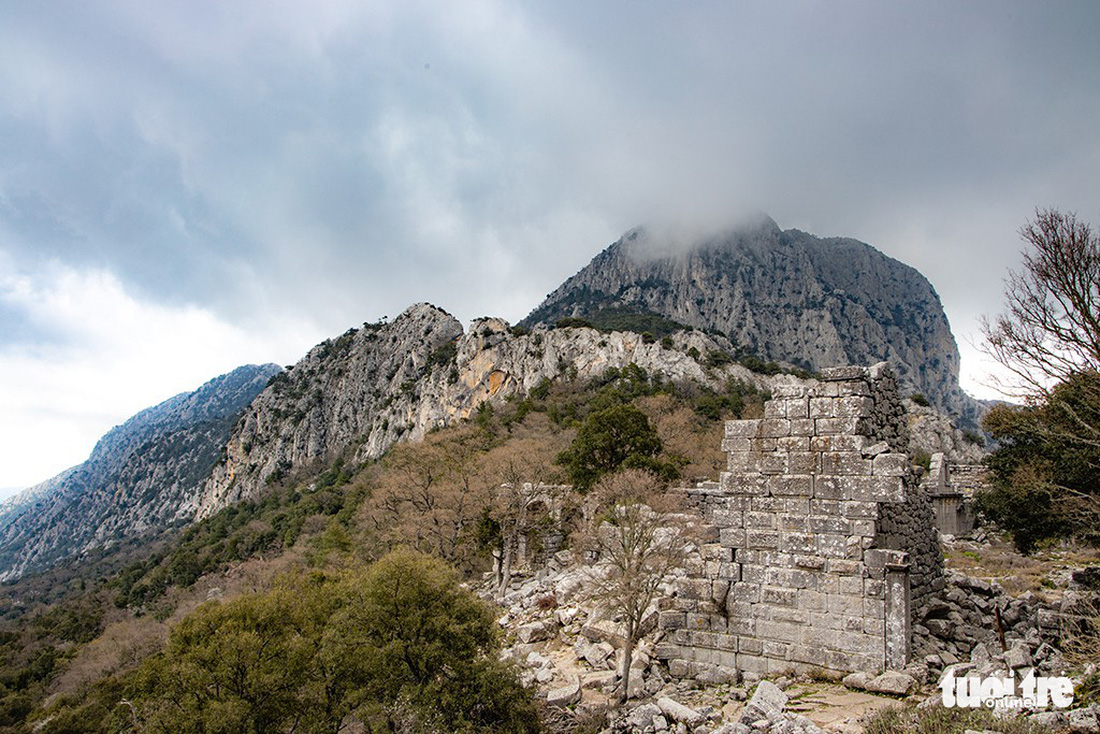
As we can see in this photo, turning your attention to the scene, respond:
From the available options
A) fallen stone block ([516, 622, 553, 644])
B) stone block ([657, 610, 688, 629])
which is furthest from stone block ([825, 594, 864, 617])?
fallen stone block ([516, 622, 553, 644])

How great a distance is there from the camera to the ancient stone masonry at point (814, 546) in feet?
20.1

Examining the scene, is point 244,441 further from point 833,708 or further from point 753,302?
point 833,708

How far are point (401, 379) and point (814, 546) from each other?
7800 cm

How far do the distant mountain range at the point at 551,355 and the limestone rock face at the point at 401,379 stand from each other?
24cm

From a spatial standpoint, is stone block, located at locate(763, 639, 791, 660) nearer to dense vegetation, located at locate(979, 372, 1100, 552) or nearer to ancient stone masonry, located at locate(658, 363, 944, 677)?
ancient stone masonry, located at locate(658, 363, 944, 677)

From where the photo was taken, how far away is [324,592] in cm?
1112

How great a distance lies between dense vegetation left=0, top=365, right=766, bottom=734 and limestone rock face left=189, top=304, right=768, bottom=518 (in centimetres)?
472

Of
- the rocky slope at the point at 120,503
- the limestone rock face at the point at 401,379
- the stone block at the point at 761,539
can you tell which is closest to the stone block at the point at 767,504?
the stone block at the point at 761,539

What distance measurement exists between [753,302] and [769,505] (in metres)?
102

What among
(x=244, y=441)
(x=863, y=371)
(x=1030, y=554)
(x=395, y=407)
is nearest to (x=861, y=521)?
(x=863, y=371)

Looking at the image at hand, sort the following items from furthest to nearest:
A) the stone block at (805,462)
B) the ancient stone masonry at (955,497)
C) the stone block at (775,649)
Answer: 1. the ancient stone masonry at (955,497)
2. the stone block at (805,462)
3. the stone block at (775,649)

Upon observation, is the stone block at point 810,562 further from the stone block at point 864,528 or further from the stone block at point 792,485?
the stone block at point 792,485

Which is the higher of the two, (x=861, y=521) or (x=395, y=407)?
(x=395, y=407)

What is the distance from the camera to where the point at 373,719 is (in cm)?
799
